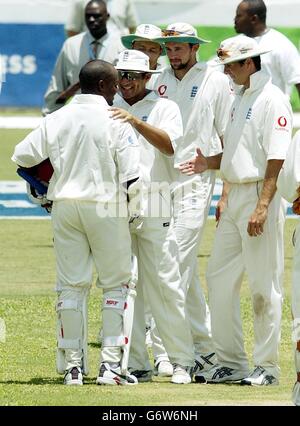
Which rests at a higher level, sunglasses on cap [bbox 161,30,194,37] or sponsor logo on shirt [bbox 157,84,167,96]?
sunglasses on cap [bbox 161,30,194,37]

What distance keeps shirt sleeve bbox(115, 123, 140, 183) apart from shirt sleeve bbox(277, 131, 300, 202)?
43.0 inches

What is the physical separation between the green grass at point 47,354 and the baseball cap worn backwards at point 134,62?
77.7 inches

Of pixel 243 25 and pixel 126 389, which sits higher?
pixel 243 25

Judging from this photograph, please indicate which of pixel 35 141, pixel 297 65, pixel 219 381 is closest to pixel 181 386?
pixel 219 381

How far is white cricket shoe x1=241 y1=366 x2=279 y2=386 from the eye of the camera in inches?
364

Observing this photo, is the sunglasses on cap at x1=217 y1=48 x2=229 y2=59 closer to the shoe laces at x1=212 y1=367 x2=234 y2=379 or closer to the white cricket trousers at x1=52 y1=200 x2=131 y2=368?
the white cricket trousers at x1=52 y1=200 x2=131 y2=368

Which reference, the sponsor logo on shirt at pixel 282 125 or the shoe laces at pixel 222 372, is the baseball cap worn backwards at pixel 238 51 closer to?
the sponsor logo on shirt at pixel 282 125

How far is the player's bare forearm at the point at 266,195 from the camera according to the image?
9047 millimetres

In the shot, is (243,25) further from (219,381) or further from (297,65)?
(219,381)

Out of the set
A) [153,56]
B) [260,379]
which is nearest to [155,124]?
[153,56]

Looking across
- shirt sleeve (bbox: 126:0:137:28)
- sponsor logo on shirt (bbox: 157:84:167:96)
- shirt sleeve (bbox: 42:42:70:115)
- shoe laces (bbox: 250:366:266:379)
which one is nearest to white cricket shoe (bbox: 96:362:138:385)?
shoe laces (bbox: 250:366:266:379)

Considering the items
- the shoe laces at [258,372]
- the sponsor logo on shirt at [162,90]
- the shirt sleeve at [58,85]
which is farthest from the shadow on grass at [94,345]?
the shirt sleeve at [58,85]

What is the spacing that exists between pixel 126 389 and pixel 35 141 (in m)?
1.60
